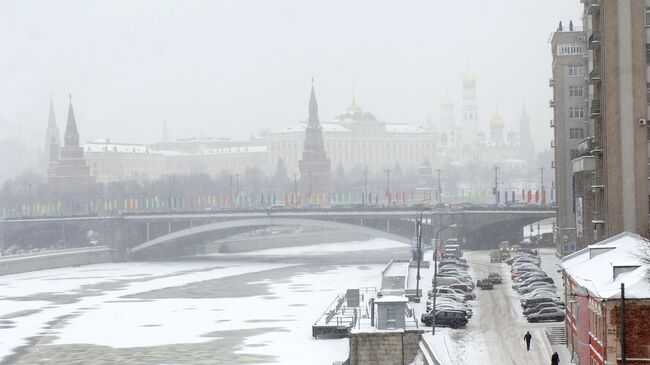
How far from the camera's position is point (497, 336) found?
51062 millimetres

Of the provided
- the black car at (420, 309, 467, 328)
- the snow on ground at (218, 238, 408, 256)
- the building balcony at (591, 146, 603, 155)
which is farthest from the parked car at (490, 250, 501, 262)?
the snow on ground at (218, 238, 408, 256)

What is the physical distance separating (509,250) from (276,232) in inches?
2908

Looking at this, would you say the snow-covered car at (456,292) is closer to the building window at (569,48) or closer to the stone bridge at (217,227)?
the building window at (569,48)

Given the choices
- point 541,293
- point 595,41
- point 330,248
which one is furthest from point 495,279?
point 330,248

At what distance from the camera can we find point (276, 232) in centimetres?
17650

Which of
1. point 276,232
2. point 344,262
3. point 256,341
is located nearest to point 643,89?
point 256,341

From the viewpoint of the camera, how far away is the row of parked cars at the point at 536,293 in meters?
55.6

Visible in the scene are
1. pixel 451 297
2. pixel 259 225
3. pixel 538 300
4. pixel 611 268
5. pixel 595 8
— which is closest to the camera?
pixel 611 268

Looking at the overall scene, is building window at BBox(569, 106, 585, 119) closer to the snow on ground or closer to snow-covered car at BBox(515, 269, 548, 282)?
snow-covered car at BBox(515, 269, 548, 282)

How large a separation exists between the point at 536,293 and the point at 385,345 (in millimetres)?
11919

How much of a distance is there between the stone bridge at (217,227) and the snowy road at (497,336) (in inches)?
1917

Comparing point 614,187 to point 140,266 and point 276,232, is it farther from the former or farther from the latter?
point 276,232

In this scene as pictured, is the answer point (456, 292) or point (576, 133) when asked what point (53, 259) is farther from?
point (456, 292)

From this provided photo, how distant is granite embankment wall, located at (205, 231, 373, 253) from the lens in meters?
156
